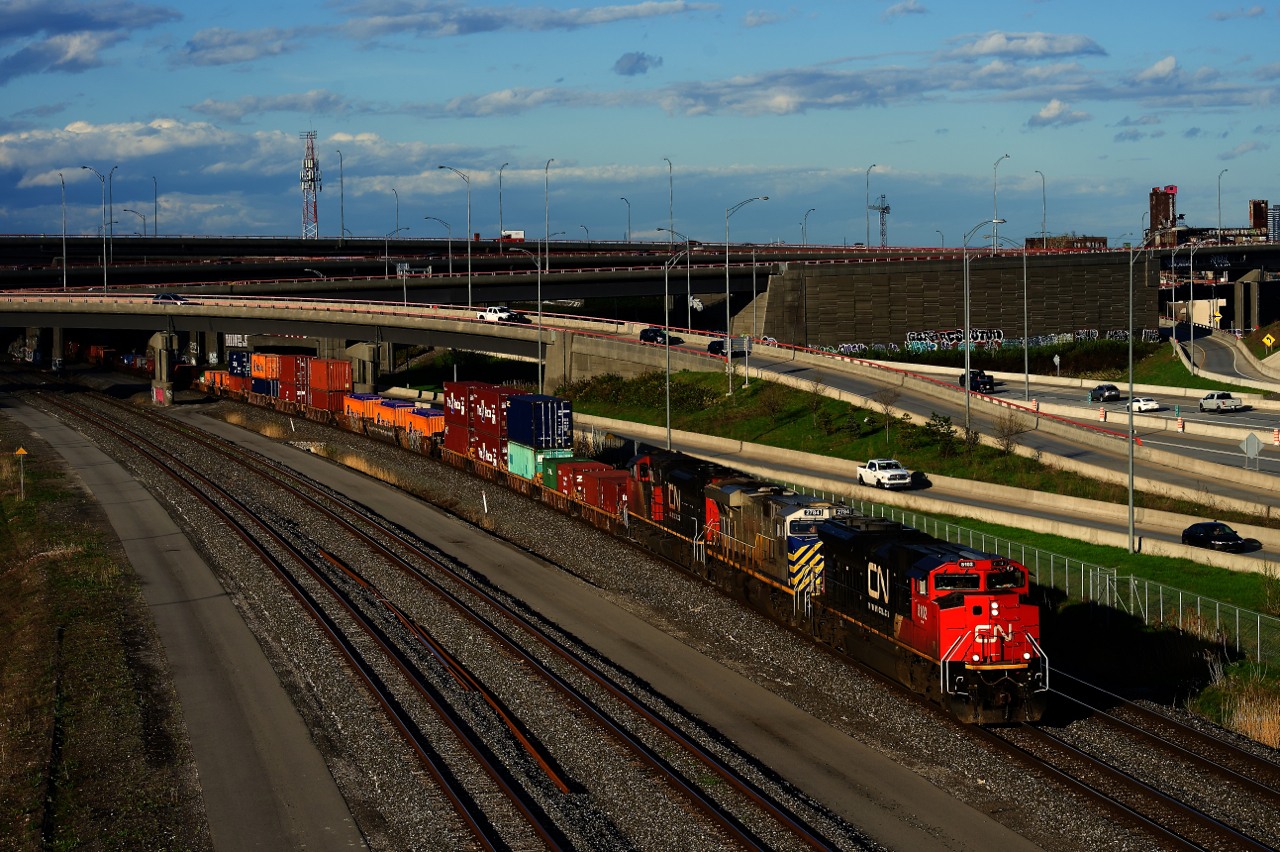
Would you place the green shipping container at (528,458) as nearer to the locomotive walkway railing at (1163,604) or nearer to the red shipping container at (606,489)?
the red shipping container at (606,489)

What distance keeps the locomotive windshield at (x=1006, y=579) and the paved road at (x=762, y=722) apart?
15.1 feet

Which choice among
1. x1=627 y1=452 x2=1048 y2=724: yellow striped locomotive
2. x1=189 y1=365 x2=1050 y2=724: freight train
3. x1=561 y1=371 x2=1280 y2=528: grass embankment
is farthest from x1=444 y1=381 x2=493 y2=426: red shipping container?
x1=627 y1=452 x2=1048 y2=724: yellow striped locomotive

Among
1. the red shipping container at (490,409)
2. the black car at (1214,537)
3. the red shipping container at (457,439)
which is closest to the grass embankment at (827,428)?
the black car at (1214,537)

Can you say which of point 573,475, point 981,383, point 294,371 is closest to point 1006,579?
point 573,475

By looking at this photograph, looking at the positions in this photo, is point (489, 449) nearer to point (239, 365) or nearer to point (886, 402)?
point (886, 402)

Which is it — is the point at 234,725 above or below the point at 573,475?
below

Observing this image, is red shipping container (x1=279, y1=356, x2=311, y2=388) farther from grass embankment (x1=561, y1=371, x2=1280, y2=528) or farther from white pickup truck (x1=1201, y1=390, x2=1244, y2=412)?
white pickup truck (x1=1201, y1=390, x2=1244, y2=412)

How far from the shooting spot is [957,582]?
2395 centimetres

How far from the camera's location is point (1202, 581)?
37.9m

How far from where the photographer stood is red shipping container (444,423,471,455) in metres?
62.2

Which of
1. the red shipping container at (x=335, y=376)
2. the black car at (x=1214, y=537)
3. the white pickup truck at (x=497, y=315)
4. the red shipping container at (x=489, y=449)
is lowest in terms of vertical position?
the black car at (x=1214, y=537)

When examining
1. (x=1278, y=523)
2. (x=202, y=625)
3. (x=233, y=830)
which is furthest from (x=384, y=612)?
(x=1278, y=523)

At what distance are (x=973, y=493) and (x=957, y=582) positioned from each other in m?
32.5

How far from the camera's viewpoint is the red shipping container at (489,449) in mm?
57438
